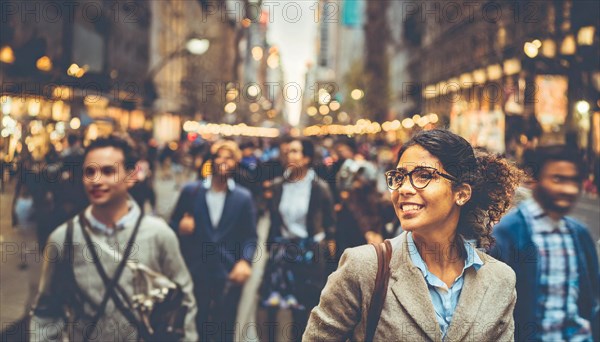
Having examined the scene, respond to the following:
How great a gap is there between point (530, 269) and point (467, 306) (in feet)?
5.13

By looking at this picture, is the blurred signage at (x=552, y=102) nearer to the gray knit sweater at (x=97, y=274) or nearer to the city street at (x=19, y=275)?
the city street at (x=19, y=275)

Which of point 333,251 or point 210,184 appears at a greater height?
point 210,184

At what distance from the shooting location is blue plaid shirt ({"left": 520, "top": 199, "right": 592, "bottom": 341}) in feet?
11.9

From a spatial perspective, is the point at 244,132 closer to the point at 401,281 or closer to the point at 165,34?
the point at 165,34

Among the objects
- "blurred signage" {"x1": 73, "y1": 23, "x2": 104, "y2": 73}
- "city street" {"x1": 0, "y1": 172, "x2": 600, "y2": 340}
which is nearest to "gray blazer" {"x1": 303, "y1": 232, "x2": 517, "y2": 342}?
"city street" {"x1": 0, "y1": 172, "x2": 600, "y2": 340}

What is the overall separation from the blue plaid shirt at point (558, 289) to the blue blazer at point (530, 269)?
0.11 ft

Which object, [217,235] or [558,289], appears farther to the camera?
[217,235]

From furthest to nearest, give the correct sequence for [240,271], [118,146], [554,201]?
[240,271] → [118,146] → [554,201]

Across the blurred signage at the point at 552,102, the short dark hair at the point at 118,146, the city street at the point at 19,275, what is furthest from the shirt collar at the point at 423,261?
the blurred signage at the point at 552,102

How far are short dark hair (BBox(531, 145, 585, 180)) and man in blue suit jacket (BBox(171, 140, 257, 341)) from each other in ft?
8.11

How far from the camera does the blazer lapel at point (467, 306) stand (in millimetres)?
2195

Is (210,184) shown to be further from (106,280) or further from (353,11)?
(353,11)

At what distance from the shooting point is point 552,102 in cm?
2762

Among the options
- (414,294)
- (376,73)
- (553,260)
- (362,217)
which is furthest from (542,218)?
(376,73)
